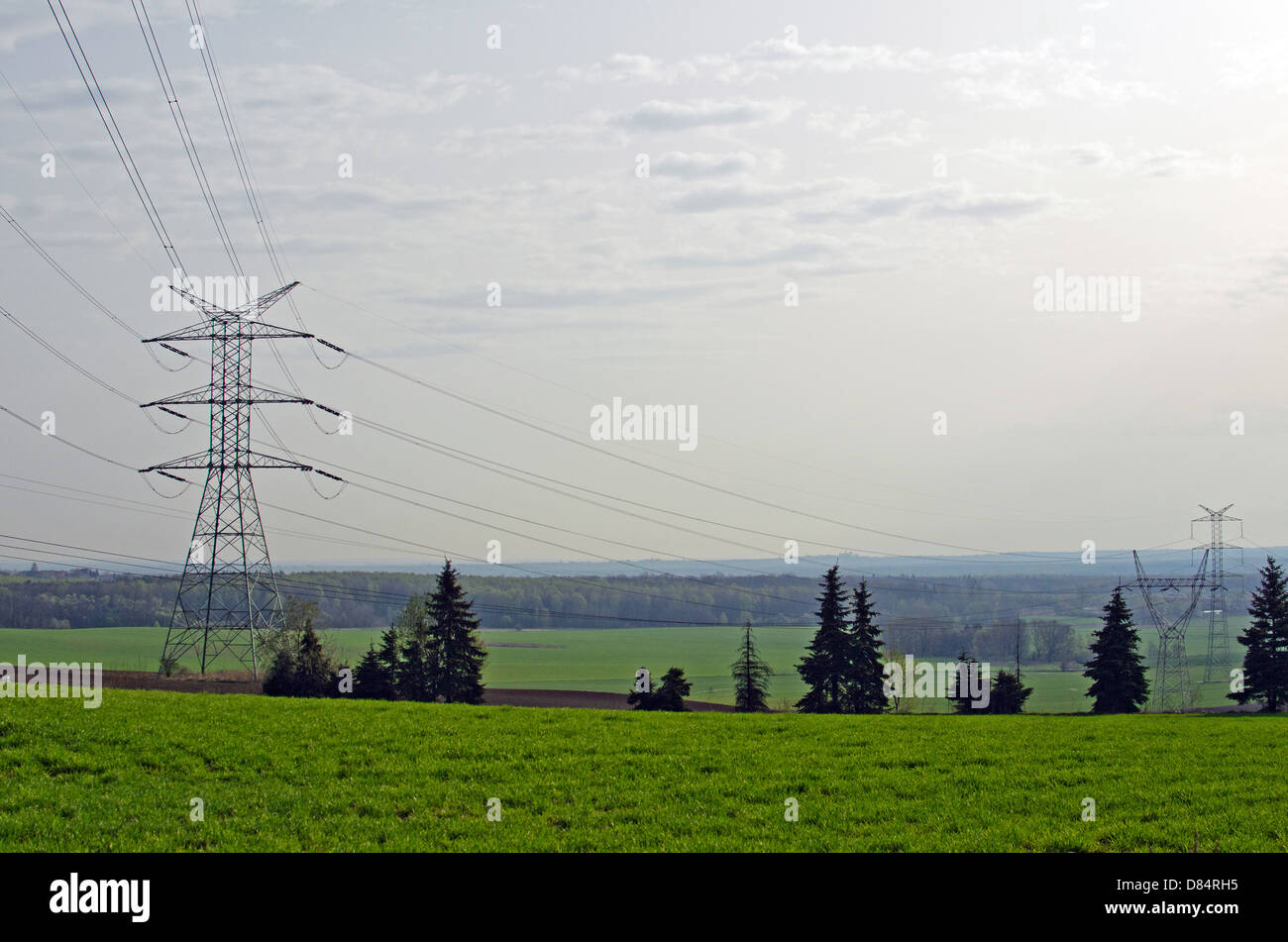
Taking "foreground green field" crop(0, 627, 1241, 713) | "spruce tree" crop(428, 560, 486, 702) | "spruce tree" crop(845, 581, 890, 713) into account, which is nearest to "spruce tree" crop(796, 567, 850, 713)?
"spruce tree" crop(845, 581, 890, 713)

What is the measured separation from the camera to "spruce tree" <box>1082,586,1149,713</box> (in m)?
69.2

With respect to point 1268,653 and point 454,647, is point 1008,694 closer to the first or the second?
point 1268,653

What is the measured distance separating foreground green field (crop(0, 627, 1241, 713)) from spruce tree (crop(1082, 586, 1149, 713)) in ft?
97.9

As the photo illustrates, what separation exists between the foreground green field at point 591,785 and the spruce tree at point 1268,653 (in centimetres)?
A: 4703

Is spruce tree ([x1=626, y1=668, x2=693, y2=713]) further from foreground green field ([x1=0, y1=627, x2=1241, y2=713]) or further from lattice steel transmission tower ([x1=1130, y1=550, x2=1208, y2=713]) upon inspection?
lattice steel transmission tower ([x1=1130, y1=550, x2=1208, y2=713])

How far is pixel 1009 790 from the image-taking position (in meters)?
19.4

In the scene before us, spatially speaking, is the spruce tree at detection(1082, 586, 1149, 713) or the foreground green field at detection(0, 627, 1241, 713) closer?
the spruce tree at detection(1082, 586, 1149, 713)

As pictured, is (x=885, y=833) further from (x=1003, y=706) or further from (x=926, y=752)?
(x=1003, y=706)

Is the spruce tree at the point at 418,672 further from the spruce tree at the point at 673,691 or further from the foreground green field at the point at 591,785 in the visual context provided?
the foreground green field at the point at 591,785

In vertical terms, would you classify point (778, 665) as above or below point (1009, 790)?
below

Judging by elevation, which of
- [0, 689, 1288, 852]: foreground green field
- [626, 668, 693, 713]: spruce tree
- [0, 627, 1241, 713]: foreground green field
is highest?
[0, 689, 1288, 852]: foreground green field

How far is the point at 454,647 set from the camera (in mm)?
69000
